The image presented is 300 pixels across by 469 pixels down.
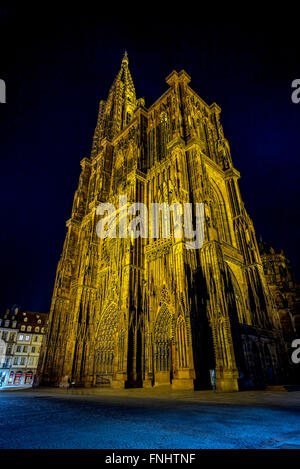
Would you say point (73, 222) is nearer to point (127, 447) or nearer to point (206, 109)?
point (206, 109)

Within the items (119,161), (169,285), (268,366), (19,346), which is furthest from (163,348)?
(19,346)

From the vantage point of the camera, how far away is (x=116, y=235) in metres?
23.4

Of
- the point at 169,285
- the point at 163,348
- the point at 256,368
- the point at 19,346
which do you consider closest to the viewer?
the point at 256,368

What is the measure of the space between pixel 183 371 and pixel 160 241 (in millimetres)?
9139

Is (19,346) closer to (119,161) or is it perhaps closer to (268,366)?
(119,161)

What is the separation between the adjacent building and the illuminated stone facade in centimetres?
2426

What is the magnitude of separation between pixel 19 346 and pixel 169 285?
42.9 metres

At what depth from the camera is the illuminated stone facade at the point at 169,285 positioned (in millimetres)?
13250

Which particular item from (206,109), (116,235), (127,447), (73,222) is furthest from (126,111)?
(127,447)

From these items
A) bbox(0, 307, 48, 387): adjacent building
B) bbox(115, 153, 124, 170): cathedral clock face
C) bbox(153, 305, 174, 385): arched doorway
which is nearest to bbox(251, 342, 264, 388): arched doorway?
bbox(153, 305, 174, 385): arched doorway

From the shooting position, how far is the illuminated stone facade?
43.5 feet

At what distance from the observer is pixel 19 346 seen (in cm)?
4484

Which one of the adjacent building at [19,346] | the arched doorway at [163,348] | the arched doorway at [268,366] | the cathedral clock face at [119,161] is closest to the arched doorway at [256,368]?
the arched doorway at [268,366]

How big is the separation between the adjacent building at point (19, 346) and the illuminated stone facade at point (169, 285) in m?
24.3
